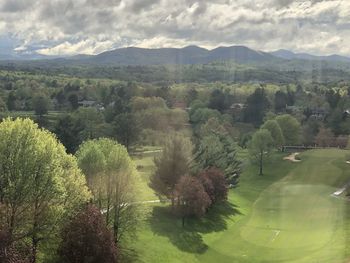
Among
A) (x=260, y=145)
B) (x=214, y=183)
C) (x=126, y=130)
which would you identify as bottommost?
(x=260, y=145)

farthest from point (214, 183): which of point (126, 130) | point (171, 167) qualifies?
point (126, 130)

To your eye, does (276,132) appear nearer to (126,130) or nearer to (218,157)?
(126,130)

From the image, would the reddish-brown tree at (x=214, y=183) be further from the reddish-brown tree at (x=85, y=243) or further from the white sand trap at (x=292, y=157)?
the white sand trap at (x=292, y=157)

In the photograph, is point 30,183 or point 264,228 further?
point 264,228

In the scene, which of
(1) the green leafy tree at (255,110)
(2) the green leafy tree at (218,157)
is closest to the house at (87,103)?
(1) the green leafy tree at (255,110)

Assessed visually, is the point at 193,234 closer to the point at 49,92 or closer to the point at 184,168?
the point at 184,168

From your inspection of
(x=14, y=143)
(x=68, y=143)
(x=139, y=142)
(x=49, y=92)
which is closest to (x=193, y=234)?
(x=14, y=143)
